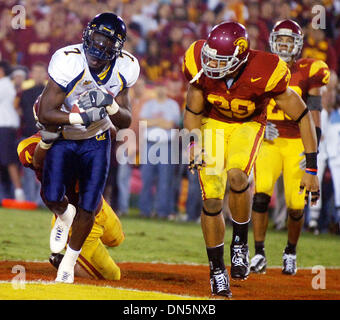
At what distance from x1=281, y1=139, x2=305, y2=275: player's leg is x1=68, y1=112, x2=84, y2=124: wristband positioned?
7.69ft

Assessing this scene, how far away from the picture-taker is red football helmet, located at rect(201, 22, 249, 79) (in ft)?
15.8

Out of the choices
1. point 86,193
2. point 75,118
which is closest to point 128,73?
point 75,118

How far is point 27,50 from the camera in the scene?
11641 millimetres

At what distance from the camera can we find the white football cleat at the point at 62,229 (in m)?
5.40

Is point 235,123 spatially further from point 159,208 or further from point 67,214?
point 159,208

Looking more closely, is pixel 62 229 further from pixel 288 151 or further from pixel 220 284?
pixel 288 151

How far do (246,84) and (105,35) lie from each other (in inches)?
41.0

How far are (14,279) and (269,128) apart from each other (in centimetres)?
280

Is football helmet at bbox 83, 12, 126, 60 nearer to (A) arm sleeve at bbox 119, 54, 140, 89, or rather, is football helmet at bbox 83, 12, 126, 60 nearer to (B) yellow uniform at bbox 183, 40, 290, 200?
(A) arm sleeve at bbox 119, 54, 140, 89

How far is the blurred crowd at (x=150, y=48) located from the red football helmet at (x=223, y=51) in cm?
520

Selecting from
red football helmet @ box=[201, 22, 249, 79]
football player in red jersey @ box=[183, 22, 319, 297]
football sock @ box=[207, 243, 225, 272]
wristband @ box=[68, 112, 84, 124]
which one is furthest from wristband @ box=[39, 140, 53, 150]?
football sock @ box=[207, 243, 225, 272]

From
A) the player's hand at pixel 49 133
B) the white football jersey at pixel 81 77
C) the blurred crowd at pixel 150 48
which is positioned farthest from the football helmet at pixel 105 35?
the blurred crowd at pixel 150 48

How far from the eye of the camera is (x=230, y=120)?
209 inches

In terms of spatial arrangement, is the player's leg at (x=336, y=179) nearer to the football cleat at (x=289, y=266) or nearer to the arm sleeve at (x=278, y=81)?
the football cleat at (x=289, y=266)
